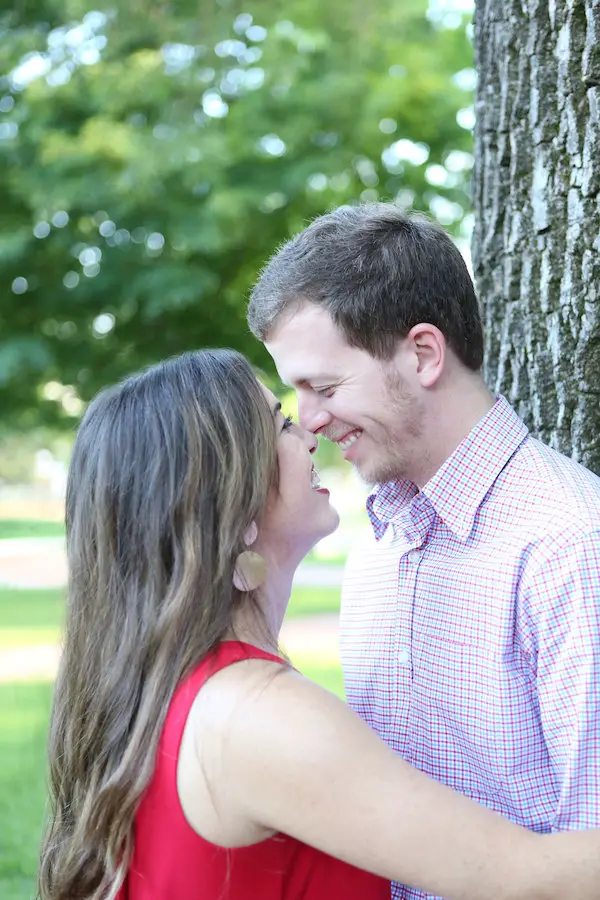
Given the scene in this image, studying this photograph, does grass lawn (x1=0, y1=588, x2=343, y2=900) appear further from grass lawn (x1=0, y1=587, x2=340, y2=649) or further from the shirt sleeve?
the shirt sleeve

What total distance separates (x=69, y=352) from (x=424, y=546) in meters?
9.68

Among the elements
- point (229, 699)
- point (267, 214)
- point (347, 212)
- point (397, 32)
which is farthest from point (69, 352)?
point (229, 699)

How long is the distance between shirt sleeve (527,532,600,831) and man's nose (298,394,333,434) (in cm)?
63

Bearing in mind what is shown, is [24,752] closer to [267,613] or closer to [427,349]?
[267,613]

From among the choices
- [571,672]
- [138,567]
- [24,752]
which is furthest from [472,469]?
[24,752]

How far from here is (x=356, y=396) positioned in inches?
87.8

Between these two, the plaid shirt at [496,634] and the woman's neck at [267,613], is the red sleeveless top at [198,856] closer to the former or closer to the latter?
the woman's neck at [267,613]

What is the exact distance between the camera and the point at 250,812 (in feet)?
5.35

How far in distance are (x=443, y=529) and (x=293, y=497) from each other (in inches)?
13.3

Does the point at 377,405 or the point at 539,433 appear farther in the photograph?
the point at 539,433

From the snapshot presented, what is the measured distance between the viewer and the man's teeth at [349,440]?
227cm

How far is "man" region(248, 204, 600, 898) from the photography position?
1.80 meters

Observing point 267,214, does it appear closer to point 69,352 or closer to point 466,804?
point 69,352

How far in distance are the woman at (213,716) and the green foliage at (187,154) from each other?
672cm
